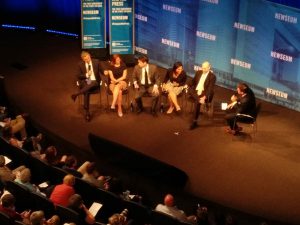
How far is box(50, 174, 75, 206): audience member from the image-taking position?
26.5ft

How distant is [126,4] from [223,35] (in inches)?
85.0

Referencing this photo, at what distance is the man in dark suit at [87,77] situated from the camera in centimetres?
1106

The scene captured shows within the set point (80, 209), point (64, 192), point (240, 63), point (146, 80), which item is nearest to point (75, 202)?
point (80, 209)

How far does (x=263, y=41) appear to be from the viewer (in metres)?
11.4

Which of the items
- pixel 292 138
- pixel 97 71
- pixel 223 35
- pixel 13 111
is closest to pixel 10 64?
pixel 13 111

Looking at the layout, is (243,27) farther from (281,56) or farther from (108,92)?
(108,92)

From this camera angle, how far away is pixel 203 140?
34.3ft

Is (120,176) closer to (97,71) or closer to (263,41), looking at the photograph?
(97,71)

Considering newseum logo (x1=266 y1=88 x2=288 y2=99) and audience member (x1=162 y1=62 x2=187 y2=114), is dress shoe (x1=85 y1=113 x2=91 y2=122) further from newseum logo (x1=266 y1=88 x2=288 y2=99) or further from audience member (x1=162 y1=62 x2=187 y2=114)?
newseum logo (x1=266 y1=88 x2=288 y2=99)

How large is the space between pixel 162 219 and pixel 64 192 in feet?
4.21

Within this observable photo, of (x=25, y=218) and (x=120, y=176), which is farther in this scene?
(x=120, y=176)

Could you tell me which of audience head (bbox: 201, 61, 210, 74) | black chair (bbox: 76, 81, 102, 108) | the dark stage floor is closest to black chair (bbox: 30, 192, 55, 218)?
the dark stage floor

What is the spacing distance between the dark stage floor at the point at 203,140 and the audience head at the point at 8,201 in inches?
103

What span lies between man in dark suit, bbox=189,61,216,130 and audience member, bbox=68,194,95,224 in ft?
11.5
